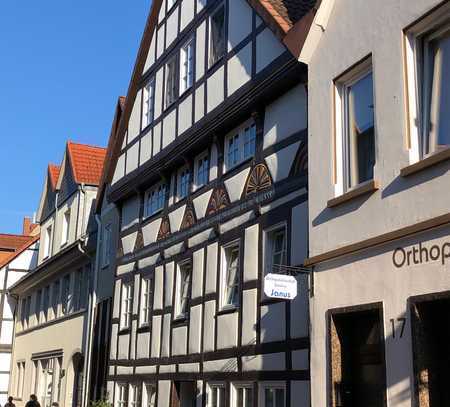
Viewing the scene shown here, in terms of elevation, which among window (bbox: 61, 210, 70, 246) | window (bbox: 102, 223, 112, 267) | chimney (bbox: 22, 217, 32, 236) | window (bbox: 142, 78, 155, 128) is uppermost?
chimney (bbox: 22, 217, 32, 236)

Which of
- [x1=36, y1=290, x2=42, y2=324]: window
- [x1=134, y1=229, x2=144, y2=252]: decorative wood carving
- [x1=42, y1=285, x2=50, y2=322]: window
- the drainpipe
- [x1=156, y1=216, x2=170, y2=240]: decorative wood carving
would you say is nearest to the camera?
[x1=156, y1=216, x2=170, y2=240]: decorative wood carving

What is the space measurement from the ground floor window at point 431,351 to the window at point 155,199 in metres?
10.0

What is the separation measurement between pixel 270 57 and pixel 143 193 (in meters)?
6.95

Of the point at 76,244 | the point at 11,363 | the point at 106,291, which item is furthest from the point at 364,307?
the point at 11,363

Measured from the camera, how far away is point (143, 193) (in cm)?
1812

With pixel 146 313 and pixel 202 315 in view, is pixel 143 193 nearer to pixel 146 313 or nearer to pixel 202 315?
pixel 146 313

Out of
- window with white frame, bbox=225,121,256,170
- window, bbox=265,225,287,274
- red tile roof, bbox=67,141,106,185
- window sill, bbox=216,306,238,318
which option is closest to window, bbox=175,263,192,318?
window sill, bbox=216,306,238,318

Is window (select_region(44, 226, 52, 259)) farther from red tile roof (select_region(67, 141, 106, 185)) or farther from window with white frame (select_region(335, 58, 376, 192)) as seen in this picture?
window with white frame (select_region(335, 58, 376, 192))

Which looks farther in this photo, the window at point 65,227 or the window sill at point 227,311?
the window at point 65,227

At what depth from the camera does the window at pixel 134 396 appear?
16438 mm

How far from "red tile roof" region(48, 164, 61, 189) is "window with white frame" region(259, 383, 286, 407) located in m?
20.1

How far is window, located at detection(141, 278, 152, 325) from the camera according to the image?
54.3ft

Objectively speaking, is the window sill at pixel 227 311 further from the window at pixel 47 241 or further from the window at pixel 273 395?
the window at pixel 47 241

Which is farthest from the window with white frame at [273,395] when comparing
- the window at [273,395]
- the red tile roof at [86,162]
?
the red tile roof at [86,162]
